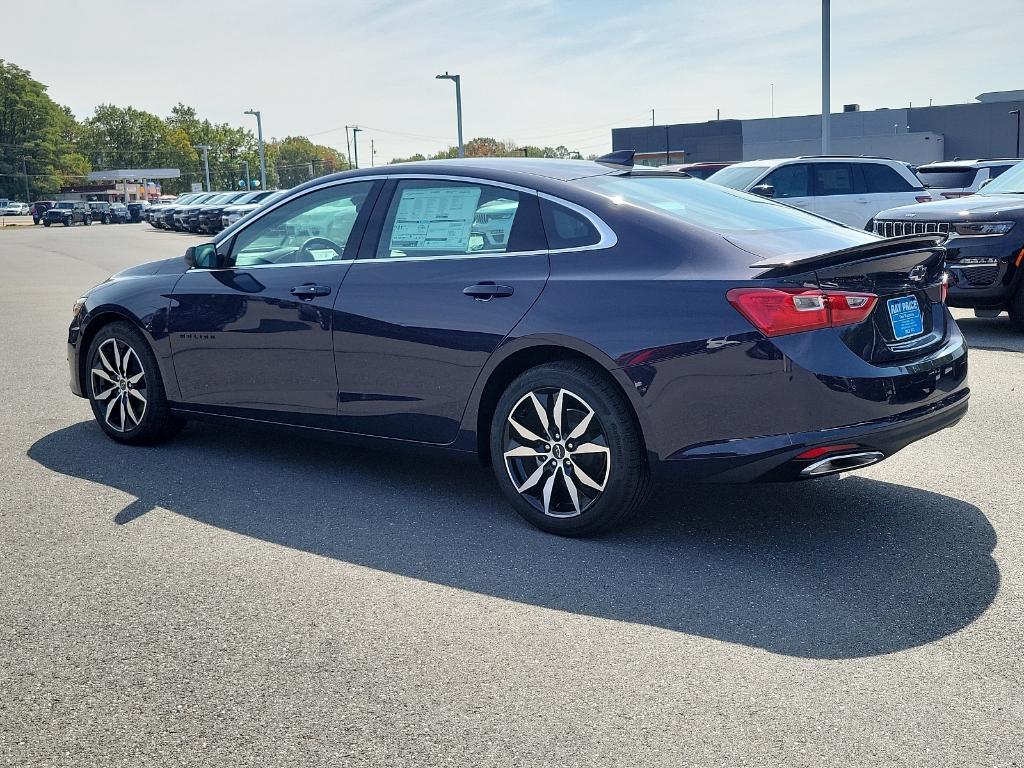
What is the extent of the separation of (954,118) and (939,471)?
77.0m

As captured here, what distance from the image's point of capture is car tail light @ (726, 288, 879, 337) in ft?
13.5

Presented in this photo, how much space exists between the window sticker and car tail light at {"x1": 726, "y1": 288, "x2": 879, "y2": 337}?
1.43m

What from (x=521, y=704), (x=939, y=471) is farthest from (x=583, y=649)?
(x=939, y=471)

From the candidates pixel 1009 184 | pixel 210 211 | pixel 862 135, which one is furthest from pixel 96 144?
pixel 1009 184

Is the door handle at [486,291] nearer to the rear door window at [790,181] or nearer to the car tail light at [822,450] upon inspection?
the car tail light at [822,450]

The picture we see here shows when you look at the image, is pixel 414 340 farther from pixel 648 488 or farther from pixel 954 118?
pixel 954 118

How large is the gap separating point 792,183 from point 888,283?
489 inches

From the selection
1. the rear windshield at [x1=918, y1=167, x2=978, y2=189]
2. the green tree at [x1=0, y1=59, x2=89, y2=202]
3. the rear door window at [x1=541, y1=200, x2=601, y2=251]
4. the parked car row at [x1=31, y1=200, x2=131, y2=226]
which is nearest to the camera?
the rear door window at [x1=541, y1=200, x2=601, y2=251]

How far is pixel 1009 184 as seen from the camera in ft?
37.4

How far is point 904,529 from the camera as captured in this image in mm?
4668

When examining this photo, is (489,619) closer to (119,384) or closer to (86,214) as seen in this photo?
(119,384)

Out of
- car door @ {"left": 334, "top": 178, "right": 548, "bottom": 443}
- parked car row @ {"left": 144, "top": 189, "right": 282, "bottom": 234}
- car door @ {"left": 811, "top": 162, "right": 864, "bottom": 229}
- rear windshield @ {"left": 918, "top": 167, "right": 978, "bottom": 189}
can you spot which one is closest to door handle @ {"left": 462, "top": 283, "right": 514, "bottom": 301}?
car door @ {"left": 334, "top": 178, "right": 548, "bottom": 443}

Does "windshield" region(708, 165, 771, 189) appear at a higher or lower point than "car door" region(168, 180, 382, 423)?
higher

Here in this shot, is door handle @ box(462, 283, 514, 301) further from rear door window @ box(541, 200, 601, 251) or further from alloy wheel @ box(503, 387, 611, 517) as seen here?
alloy wheel @ box(503, 387, 611, 517)
